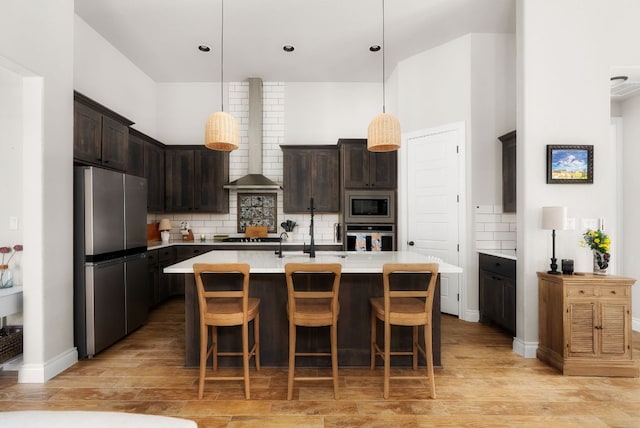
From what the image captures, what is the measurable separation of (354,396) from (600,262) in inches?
102

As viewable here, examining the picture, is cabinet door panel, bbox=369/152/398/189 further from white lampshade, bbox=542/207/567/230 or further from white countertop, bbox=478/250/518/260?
white lampshade, bbox=542/207/567/230

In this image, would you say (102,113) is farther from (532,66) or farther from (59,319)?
(532,66)

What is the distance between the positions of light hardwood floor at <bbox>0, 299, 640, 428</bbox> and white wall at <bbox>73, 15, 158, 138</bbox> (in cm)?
342

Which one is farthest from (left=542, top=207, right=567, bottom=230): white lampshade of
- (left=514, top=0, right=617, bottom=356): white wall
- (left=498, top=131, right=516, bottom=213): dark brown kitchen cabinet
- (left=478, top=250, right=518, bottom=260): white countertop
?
(left=498, top=131, right=516, bottom=213): dark brown kitchen cabinet

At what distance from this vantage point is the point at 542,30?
3.27 m

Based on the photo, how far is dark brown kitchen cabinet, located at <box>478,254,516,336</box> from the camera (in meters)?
3.61

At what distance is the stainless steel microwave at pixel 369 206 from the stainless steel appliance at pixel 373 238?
111 mm

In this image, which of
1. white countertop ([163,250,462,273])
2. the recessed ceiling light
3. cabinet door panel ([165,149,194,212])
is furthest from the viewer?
cabinet door panel ([165,149,194,212])

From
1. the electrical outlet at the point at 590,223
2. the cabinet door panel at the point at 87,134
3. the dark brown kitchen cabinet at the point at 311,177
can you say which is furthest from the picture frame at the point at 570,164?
the cabinet door panel at the point at 87,134

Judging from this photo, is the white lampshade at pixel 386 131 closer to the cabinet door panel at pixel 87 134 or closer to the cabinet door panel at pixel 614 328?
the cabinet door panel at pixel 614 328

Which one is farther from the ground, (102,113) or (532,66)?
(532,66)

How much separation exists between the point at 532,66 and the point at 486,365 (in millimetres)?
2983

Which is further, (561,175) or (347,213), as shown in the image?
(347,213)

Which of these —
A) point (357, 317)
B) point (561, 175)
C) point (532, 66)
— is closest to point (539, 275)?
point (561, 175)
